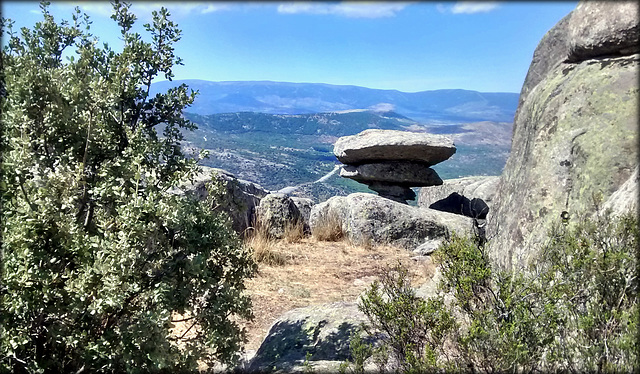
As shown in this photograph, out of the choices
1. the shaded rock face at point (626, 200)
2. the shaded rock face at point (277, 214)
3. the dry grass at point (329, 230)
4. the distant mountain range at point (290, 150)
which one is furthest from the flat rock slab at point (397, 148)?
the distant mountain range at point (290, 150)

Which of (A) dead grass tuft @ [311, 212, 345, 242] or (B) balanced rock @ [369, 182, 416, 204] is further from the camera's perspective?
(B) balanced rock @ [369, 182, 416, 204]

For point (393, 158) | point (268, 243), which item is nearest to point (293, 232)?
point (268, 243)

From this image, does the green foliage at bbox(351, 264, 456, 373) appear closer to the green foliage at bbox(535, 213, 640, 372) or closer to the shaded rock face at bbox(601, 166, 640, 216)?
the green foliage at bbox(535, 213, 640, 372)

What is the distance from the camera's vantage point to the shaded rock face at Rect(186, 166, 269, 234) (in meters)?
3.70

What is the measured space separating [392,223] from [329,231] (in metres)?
1.52

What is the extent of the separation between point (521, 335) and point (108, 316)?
A: 259 centimetres

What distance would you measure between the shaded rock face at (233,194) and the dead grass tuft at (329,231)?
156cm

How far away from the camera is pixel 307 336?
165 inches

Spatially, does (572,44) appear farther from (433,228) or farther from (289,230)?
(289,230)

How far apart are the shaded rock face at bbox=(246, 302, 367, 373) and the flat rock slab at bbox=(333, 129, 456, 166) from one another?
1071cm

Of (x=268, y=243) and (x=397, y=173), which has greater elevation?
(x=397, y=173)

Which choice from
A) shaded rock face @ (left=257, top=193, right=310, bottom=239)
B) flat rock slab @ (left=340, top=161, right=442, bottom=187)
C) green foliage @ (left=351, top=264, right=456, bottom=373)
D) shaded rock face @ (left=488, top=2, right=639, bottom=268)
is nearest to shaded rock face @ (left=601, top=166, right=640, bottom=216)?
shaded rock face @ (left=488, top=2, right=639, bottom=268)

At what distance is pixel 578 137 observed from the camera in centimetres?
499

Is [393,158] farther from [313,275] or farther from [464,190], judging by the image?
[313,275]
